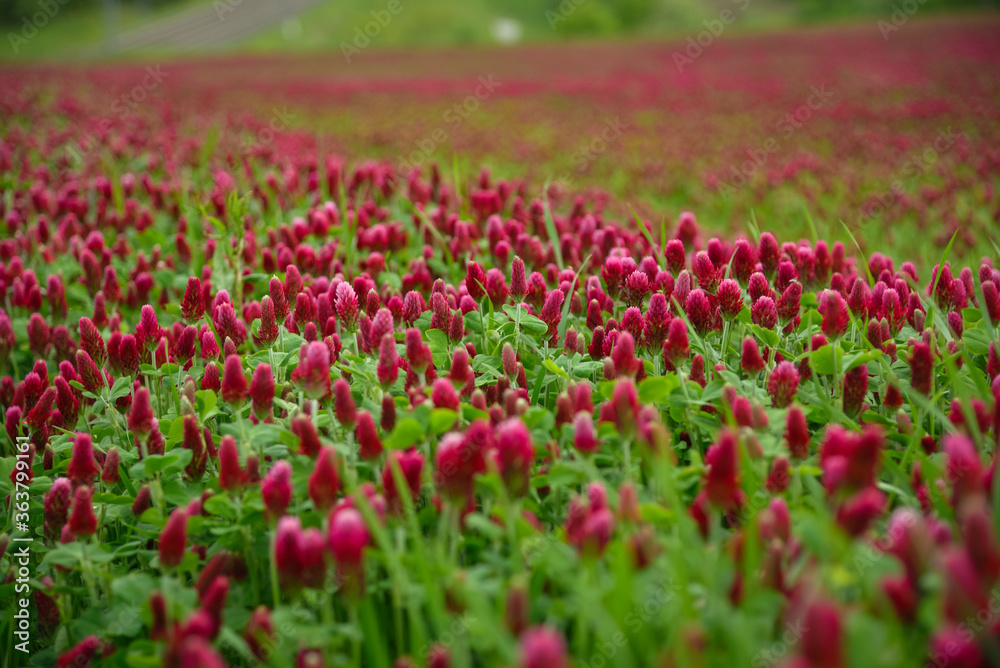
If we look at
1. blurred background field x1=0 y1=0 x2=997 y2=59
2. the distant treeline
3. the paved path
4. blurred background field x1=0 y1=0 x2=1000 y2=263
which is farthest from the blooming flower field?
the distant treeline

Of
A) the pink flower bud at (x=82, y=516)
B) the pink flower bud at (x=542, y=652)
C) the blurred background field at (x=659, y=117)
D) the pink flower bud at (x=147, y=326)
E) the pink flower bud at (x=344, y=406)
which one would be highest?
the pink flower bud at (x=147, y=326)

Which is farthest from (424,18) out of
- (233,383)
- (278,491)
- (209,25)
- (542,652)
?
(542,652)

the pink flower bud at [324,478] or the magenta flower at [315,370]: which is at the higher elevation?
the magenta flower at [315,370]

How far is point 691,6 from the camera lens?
52.2 m

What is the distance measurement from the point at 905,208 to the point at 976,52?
19.9m

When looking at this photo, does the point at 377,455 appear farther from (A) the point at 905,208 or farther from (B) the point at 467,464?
(A) the point at 905,208

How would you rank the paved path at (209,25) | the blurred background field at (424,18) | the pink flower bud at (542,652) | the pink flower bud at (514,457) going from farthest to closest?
the blurred background field at (424,18)
the paved path at (209,25)
the pink flower bud at (514,457)
the pink flower bud at (542,652)

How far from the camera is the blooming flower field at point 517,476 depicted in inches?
49.1

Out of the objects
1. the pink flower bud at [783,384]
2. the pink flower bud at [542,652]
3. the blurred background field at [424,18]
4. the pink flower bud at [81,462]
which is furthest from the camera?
the blurred background field at [424,18]

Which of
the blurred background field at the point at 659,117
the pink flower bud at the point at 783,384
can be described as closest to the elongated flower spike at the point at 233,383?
the pink flower bud at the point at 783,384

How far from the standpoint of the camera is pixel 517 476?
1461 mm

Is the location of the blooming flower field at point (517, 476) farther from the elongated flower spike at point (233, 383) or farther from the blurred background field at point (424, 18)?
the blurred background field at point (424, 18)

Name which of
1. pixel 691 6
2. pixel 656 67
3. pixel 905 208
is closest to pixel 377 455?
pixel 905 208

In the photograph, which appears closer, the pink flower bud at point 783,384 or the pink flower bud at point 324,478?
the pink flower bud at point 324,478
